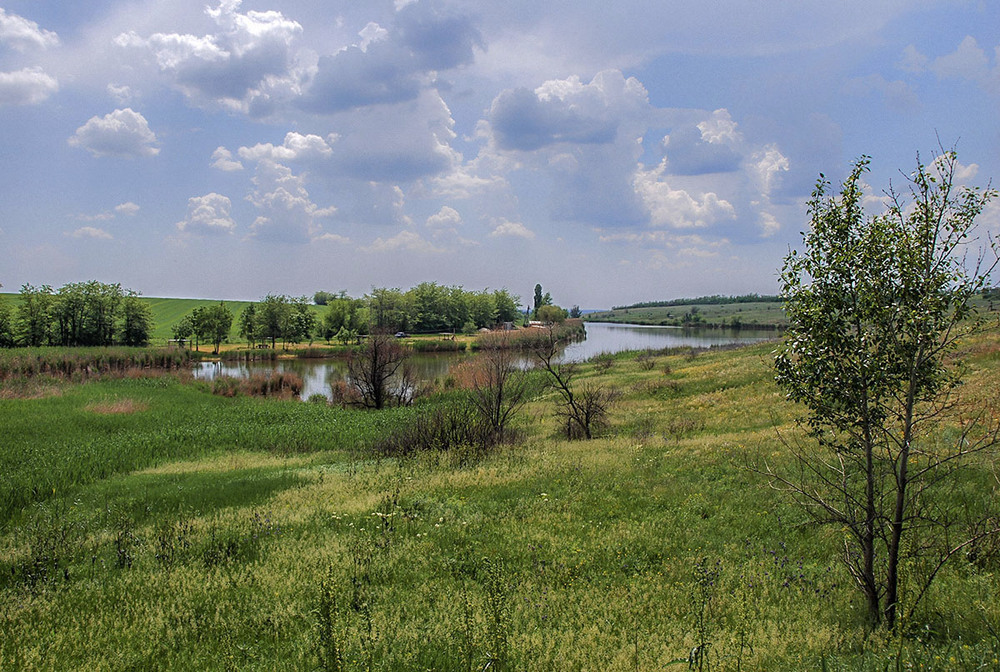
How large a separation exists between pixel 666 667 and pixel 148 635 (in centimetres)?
594

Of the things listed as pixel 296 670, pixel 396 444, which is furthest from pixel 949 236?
pixel 396 444

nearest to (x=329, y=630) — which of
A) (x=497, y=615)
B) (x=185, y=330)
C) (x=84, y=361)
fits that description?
(x=497, y=615)

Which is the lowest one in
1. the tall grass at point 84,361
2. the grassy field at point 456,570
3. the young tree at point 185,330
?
the grassy field at point 456,570

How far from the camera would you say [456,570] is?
828 centimetres

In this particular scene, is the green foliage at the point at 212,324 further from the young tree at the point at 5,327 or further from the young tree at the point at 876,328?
the young tree at the point at 876,328

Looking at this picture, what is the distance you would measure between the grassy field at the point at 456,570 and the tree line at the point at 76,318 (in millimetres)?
70208

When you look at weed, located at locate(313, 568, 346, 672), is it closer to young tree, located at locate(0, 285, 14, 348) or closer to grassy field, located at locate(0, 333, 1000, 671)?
grassy field, located at locate(0, 333, 1000, 671)

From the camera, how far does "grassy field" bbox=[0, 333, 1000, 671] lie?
18.6ft

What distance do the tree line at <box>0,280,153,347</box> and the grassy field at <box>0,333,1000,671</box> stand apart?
70208mm

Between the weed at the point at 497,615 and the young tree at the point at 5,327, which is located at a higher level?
the young tree at the point at 5,327

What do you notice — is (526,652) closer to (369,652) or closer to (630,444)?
(369,652)

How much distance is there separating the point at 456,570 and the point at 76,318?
88.2 metres

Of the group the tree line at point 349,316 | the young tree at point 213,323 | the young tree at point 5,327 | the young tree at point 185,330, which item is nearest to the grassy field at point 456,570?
the tree line at point 349,316

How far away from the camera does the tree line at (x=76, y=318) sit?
7162 cm
